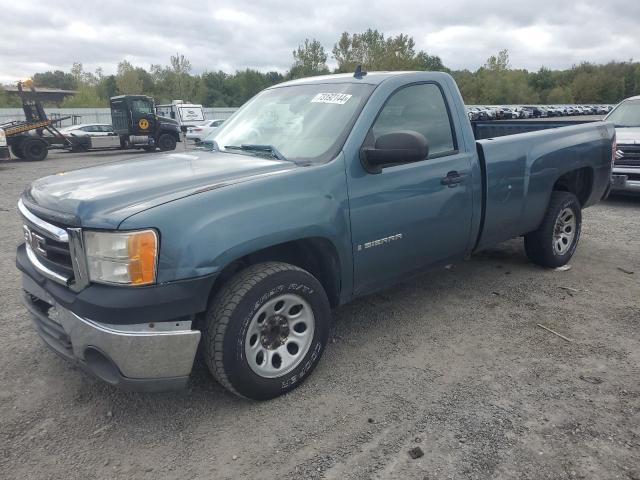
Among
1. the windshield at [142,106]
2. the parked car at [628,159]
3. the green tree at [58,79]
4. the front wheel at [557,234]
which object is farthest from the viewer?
the green tree at [58,79]

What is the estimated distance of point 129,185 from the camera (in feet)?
9.40

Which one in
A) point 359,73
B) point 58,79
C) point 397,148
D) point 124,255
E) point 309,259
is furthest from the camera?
point 58,79

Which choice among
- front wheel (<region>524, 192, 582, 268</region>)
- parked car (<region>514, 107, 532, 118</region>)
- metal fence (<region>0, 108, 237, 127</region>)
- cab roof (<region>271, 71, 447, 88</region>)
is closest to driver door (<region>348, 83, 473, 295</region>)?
cab roof (<region>271, 71, 447, 88</region>)

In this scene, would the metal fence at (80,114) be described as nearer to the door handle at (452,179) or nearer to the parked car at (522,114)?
the parked car at (522,114)

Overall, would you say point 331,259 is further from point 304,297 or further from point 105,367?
point 105,367

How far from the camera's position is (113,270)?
8.05ft

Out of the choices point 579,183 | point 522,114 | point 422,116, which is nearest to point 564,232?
point 579,183

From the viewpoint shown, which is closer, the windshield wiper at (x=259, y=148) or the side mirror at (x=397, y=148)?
the side mirror at (x=397, y=148)

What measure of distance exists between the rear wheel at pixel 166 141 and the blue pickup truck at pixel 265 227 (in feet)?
64.2

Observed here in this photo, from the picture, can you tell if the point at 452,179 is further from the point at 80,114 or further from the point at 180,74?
the point at 180,74

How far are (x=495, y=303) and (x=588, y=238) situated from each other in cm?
284

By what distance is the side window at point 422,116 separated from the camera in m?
3.56

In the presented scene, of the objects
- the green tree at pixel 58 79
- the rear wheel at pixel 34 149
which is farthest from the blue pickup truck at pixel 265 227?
the green tree at pixel 58 79

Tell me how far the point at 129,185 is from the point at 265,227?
2.70 ft
